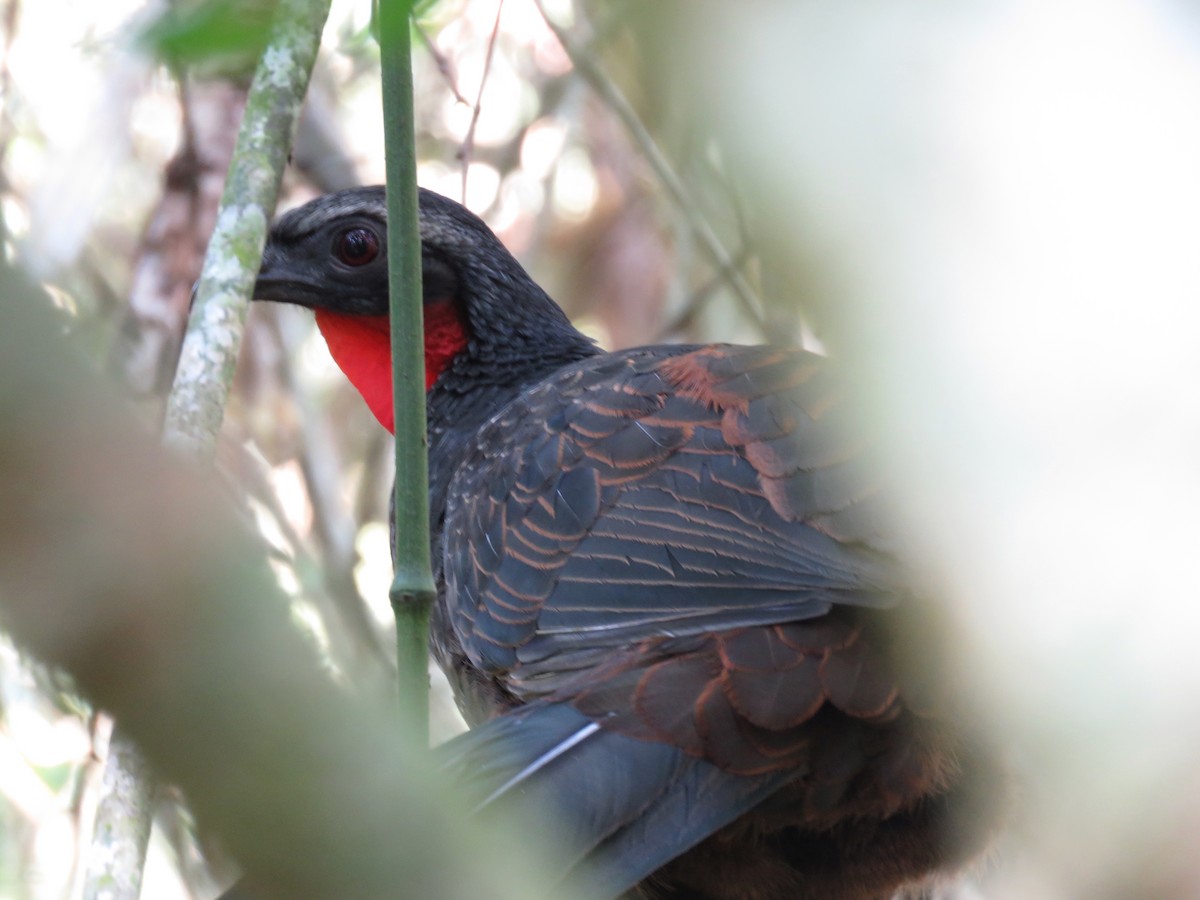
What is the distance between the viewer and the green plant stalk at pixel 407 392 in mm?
1684

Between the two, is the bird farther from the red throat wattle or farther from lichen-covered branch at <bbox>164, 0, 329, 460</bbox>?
lichen-covered branch at <bbox>164, 0, 329, 460</bbox>

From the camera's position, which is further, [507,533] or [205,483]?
[507,533]

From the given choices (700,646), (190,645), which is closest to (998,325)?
(190,645)

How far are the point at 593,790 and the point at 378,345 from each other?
1918mm

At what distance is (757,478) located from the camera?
2658mm

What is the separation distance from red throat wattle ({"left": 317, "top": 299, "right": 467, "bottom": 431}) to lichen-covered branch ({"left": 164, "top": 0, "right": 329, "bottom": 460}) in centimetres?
80

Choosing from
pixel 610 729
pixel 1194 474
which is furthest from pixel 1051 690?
pixel 610 729

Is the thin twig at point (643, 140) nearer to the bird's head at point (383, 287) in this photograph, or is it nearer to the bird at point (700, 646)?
the bird at point (700, 646)

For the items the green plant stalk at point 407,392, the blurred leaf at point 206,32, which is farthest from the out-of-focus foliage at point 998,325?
the green plant stalk at point 407,392

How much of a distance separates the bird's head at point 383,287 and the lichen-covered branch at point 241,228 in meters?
0.69

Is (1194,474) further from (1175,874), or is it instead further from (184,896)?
(184,896)

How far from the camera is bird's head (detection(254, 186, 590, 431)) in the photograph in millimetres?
3754

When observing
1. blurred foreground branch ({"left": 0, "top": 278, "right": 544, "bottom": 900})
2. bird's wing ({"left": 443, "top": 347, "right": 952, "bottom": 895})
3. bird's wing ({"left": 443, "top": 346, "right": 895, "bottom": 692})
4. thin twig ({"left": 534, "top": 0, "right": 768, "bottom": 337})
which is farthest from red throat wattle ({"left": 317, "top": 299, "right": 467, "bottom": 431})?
blurred foreground branch ({"left": 0, "top": 278, "right": 544, "bottom": 900})

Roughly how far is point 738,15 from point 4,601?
0.48 meters
